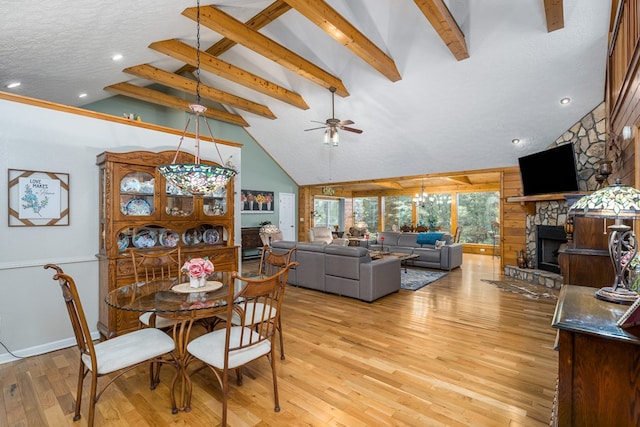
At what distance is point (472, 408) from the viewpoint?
2.05 meters

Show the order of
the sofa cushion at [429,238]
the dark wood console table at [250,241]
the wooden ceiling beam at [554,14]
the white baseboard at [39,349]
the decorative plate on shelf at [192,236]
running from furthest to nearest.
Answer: the dark wood console table at [250,241], the sofa cushion at [429,238], the decorative plate on shelf at [192,236], the wooden ceiling beam at [554,14], the white baseboard at [39,349]

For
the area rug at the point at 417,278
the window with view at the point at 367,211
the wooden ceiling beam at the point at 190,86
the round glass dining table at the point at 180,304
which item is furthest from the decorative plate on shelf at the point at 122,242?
the window with view at the point at 367,211

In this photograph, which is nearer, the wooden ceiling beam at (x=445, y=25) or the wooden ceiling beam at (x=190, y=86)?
the wooden ceiling beam at (x=445, y=25)

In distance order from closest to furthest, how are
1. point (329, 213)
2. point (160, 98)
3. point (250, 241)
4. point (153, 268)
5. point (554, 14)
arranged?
point (153, 268) < point (554, 14) < point (160, 98) < point (250, 241) < point (329, 213)

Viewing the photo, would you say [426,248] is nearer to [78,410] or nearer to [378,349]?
[378,349]

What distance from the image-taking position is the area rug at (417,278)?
5.40 meters

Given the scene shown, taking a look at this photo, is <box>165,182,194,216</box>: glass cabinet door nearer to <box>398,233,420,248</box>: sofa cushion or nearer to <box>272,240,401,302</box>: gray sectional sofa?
<box>272,240,401,302</box>: gray sectional sofa

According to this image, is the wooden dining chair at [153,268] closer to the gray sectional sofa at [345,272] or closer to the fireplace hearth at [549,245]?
the gray sectional sofa at [345,272]

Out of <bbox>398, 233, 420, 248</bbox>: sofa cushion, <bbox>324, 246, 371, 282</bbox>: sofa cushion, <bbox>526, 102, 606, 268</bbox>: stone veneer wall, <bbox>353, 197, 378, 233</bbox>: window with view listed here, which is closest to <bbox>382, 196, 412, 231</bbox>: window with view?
<bbox>353, 197, 378, 233</bbox>: window with view

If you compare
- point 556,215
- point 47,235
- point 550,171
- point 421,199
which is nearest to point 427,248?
point 556,215

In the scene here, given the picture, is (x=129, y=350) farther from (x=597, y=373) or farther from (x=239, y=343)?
(x=597, y=373)

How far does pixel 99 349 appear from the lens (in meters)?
1.98

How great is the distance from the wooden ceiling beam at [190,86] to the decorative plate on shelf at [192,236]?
2.50m

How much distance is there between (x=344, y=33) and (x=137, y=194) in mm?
3203
